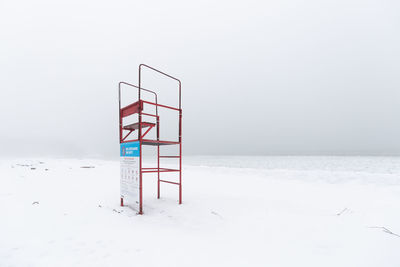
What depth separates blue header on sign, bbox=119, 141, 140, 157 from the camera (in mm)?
4920

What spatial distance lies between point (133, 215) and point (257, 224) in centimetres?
317

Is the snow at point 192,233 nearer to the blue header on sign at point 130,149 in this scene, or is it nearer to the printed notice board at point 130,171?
the printed notice board at point 130,171

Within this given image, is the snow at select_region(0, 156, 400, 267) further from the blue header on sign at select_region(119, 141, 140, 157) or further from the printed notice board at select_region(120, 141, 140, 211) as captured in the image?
the blue header on sign at select_region(119, 141, 140, 157)

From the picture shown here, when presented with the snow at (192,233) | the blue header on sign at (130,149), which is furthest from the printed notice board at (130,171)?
the snow at (192,233)

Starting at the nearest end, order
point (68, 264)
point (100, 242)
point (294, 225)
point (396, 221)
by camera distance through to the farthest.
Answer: point (68, 264)
point (100, 242)
point (294, 225)
point (396, 221)

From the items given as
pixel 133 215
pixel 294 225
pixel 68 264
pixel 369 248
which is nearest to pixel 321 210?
pixel 294 225

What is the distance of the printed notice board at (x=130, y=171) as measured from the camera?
495 cm

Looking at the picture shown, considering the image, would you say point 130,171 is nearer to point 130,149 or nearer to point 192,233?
point 130,149

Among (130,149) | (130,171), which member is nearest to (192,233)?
(130,171)

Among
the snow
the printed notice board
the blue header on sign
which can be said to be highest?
the blue header on sign

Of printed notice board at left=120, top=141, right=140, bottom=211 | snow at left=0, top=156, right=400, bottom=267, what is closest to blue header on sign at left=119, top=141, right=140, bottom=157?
printed notice board at left=120, top=141, right=140, bottom=211

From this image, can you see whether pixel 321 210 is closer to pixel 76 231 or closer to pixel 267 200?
pixel 267 200

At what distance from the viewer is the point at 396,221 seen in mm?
4789

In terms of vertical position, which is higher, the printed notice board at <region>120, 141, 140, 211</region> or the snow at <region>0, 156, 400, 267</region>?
the printed notice board at <region>120, 141, 140, 211</region>
